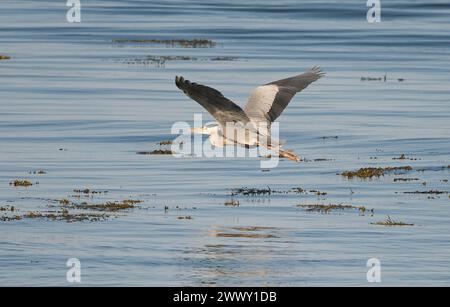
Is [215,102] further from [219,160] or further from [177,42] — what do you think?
[177,42]

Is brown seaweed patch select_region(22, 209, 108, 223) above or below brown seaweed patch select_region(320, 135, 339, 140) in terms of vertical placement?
below

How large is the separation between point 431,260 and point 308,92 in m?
14.3

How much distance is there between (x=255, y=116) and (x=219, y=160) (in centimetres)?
319

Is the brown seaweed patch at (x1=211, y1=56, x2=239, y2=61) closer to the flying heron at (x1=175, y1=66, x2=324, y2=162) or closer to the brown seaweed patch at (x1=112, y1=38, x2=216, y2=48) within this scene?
the brown seaweed patch at (x1=112, y1=38, x2=216, y2=48)

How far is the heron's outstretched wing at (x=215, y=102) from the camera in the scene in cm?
1276

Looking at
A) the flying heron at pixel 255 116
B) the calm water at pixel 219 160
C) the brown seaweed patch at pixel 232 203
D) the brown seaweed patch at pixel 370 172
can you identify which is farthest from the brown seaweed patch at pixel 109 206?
the brown seaweed patch at pixel 370 172

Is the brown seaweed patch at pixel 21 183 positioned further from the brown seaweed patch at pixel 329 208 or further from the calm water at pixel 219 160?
the brown seaweed patch at pixel 329 208

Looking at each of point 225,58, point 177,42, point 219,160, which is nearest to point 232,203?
point 219,160

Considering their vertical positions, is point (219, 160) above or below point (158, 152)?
below

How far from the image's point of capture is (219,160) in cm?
1780

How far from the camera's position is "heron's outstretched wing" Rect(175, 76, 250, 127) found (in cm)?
1276

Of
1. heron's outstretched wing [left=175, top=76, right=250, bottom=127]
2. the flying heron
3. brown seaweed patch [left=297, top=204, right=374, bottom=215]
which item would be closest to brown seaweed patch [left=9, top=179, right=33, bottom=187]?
the flying heron

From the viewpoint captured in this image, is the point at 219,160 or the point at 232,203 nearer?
the point at 232,203

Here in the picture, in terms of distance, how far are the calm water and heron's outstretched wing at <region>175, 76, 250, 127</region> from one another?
105 cm
